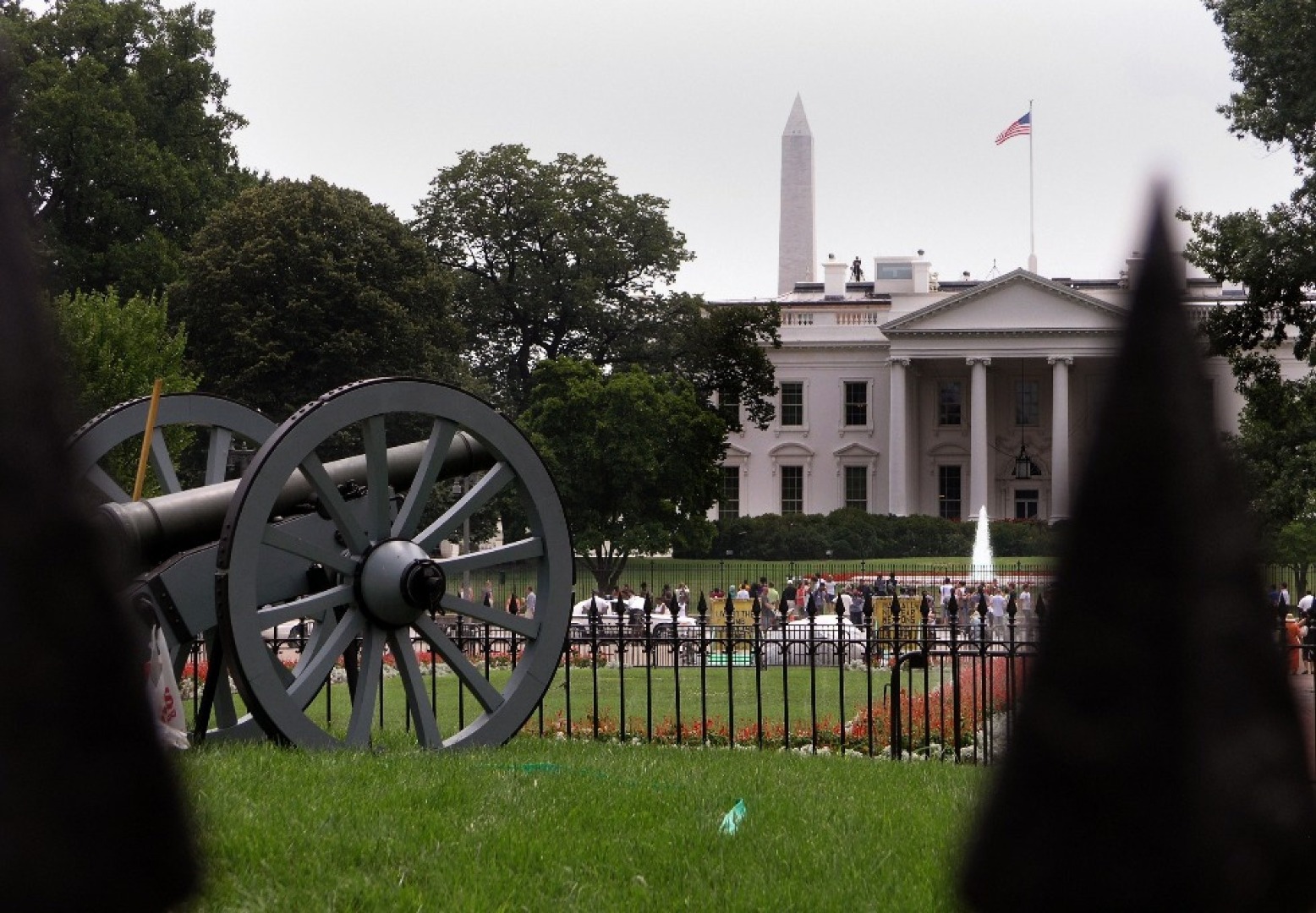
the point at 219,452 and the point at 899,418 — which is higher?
the point at 899,418

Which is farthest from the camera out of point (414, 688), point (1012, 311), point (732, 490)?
point (732, 490)

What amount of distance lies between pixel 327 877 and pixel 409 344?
33737 mm

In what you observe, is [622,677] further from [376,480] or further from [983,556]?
[983,556]

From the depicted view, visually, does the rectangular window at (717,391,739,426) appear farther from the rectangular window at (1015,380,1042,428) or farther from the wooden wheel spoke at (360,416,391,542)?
the wooden wheel spoke at (360,416,391,542)

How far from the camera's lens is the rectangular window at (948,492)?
2788 inches

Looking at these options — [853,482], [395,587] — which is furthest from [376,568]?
[853,482]

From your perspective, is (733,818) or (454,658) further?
(454,658)

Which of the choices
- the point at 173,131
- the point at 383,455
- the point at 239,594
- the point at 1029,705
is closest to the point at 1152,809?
the point at 1029,705

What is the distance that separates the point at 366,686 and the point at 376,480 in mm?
940

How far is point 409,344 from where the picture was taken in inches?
1480

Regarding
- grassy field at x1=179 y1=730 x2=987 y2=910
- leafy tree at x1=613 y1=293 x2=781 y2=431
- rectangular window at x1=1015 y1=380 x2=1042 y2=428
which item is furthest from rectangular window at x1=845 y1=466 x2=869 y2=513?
grassy field at x1=179 y1=730 x2=987 y2=910

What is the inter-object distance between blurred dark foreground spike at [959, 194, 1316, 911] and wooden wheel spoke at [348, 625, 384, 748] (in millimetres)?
6520

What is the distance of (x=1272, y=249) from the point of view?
70.6 ft

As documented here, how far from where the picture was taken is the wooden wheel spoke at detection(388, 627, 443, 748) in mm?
7414
